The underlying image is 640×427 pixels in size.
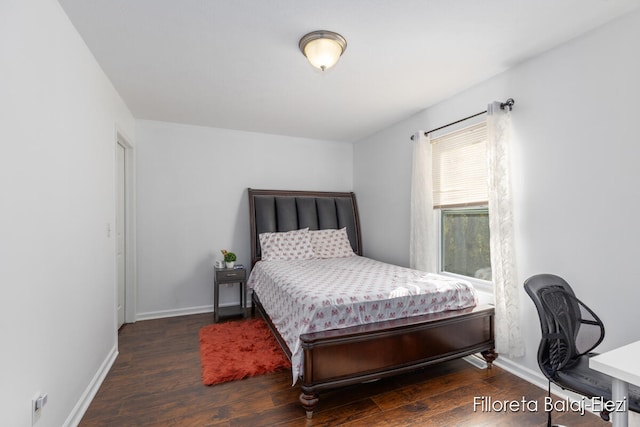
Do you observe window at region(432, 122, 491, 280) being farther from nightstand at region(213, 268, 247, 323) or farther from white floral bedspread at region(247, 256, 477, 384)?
nightstand at region(213, 268, 247, 323)

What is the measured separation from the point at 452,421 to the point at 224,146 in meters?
3.84

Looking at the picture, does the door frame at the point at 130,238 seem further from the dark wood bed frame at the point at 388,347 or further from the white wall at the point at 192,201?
the dark wood bed frame at the point at 388,347

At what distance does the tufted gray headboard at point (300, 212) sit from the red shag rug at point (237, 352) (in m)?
0.96

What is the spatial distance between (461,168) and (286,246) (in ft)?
7.42

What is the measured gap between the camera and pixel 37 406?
1441 millimetres

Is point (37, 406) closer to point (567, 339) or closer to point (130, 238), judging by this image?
point (130, 238)

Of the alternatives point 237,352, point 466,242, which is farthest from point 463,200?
point 237,352

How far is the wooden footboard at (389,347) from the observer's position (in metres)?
1.95

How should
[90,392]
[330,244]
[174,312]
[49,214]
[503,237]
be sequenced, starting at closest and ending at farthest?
[49,214]
[90,392]
[503,237]
[174,312]
[330,244]

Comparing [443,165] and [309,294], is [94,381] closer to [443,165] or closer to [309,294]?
[309,294]

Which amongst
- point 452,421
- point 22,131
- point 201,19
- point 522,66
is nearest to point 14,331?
point 22,131

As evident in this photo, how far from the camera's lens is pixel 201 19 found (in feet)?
6.10

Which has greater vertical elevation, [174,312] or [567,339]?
[567,339]

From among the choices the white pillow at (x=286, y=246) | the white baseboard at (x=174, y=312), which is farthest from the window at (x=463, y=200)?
the white baseboard at (x=174, y=312)
